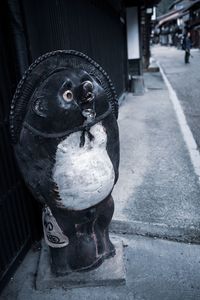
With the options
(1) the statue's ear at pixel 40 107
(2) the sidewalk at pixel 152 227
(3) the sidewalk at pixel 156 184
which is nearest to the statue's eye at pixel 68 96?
(1) the statue's ear at pixel 40 107

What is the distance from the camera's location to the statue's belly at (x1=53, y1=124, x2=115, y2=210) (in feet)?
6.77

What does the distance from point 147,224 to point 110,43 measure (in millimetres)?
5610

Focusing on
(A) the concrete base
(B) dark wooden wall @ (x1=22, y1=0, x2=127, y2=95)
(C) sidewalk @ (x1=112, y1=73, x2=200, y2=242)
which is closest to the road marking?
(C) sidewalk @ (x1=112, y1=73, x2=200, y2=242)

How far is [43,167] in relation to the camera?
6.84 ft

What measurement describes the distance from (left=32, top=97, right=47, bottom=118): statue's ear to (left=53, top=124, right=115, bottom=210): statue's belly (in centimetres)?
23

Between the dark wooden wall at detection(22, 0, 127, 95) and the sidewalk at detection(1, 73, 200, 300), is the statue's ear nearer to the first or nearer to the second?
the dark wooden wall at detection(22, 0, 127, 95)

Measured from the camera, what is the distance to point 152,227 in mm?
3307

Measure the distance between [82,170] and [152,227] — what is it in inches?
60.8

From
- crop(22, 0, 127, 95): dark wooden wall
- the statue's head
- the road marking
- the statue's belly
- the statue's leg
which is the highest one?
crop(22, 0, 127, 95): dark wooden wall

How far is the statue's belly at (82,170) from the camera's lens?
6.77ft

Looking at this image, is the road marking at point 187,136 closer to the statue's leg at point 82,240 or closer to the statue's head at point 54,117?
the statue's leg at point 82,240

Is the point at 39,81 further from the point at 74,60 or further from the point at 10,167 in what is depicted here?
the point at 10,167

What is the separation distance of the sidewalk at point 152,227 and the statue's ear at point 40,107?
5.07ft

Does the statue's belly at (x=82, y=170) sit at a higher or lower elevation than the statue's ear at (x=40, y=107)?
lower
